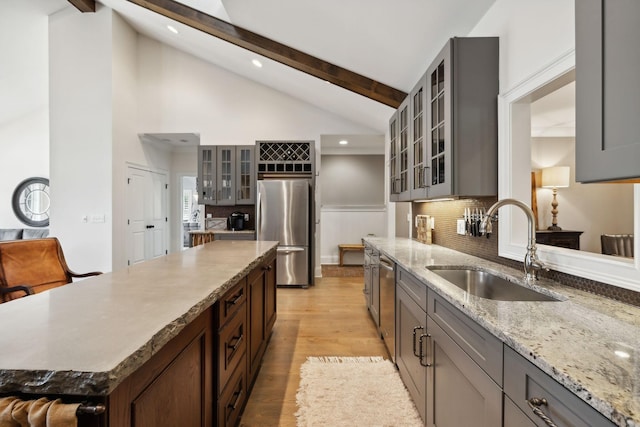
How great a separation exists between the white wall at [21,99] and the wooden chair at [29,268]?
12.8 feet

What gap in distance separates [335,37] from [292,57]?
0.82 meters

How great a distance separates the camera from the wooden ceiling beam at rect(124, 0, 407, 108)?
356cm

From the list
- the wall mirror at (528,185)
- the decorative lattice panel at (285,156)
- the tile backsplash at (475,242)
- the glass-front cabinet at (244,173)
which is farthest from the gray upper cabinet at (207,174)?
the wall mirror at (528,185)

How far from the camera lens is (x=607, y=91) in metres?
0.77

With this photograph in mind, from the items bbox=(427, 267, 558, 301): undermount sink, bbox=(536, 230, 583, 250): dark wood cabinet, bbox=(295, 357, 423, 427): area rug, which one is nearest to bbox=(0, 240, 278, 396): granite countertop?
bbox=(295, 357, 423, 427): area rug

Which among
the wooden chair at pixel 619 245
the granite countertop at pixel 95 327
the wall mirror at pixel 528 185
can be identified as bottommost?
the granite countertop at pixel 95 327

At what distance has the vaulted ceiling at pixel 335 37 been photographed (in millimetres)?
2303

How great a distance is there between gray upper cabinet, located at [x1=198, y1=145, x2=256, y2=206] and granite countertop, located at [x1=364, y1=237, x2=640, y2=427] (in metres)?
4.28

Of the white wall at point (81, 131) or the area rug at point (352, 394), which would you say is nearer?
the area rug at point (352, 394)

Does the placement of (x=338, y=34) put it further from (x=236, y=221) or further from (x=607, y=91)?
(x=236, y=221)

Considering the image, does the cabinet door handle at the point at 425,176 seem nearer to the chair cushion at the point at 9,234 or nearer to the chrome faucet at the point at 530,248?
the chrome faucet at the point at 530,248

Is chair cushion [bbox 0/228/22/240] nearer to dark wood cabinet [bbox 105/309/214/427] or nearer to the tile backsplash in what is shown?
dark wood cabinet [bbox 105/309/214/427]

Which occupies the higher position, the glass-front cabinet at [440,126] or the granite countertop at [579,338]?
the glass-front cabinet at [440,126]

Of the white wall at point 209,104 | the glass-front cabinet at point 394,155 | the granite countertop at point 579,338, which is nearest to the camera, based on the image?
the granite countertop at point 579,338
